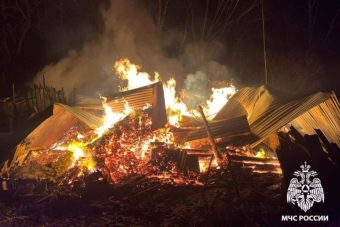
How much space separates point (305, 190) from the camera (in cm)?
575

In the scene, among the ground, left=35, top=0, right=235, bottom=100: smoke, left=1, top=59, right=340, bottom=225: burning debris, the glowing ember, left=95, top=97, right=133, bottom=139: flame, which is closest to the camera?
the ground

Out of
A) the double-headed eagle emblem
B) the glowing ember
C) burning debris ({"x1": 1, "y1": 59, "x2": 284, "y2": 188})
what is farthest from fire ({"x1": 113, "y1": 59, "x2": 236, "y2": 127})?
the double-headed eagle emblem

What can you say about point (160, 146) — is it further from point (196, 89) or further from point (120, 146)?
point (196, 89)

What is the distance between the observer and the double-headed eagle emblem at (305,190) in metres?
5.59

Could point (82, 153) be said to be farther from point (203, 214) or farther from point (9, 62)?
point (9, 62)

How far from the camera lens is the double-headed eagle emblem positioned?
559 cm

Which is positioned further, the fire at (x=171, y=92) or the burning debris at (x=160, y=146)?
the fire at (x=171, y=92)

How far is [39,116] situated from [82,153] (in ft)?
17.0

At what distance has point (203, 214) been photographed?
19.6ft

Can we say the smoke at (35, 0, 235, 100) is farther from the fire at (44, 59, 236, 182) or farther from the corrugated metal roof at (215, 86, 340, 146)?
the corrugated metal roof at (215, 86, 340, 146)

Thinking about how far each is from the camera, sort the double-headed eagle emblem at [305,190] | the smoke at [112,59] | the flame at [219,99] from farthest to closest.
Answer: the smoke at [112,59] → the flame at [219,99] → the double-headed eagle emblem at [305,190]

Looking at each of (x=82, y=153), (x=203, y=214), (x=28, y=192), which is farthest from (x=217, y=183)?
(x=28, y=192)

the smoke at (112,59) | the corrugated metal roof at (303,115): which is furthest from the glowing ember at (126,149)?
the smoke at (112,59)

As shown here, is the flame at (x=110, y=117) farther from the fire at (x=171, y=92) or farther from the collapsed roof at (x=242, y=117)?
the fire at (x=171, y=92)
